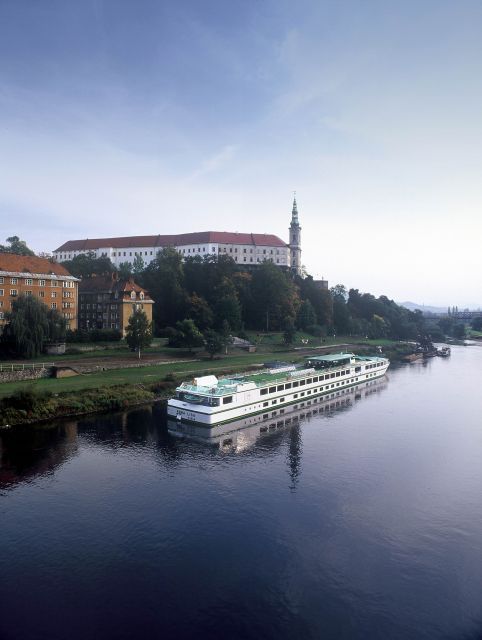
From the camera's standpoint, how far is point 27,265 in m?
83.1

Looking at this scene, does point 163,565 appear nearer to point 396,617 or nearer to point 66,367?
point 396,617

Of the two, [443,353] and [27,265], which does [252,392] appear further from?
[443,353]

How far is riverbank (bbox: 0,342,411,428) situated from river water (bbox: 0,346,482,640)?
10.4ft

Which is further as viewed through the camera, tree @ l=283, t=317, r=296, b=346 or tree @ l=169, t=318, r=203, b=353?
tree @ l=283, t=317, r=296, b=346

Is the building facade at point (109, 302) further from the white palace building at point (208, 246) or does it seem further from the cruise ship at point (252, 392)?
the white palace building at point (208, 246)

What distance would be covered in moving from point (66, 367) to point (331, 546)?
151ft

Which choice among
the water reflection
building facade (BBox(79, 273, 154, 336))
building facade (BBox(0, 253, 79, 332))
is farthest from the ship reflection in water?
building facade (BBox(79, 273, 154, 336))

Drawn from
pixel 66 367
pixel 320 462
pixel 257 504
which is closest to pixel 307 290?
pixel 66 367

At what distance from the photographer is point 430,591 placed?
2353cm

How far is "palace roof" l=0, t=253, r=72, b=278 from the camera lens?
79.6m

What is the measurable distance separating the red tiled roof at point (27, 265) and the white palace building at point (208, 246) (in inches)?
2640

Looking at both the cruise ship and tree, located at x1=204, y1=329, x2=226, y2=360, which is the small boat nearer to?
the cruise ship

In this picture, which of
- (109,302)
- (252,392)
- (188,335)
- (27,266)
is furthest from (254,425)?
(109,302)

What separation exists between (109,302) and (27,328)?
29.7 metres
